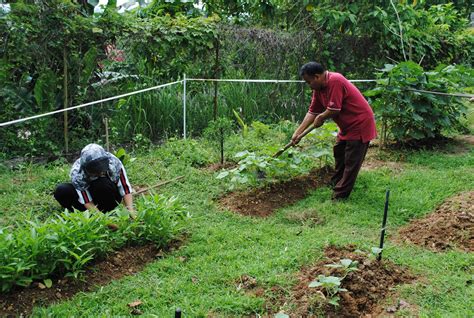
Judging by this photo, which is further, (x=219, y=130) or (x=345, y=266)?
(x=219, y=130)

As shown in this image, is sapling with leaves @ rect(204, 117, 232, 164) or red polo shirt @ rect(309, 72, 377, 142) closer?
red polo shirt @ rect(309, 72, 377, 142)

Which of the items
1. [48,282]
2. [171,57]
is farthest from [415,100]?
[48,282]

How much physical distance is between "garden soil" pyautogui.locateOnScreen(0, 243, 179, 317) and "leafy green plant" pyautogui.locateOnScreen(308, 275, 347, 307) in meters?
1.55

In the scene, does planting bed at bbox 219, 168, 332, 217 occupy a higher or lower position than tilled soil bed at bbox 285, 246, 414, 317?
lower

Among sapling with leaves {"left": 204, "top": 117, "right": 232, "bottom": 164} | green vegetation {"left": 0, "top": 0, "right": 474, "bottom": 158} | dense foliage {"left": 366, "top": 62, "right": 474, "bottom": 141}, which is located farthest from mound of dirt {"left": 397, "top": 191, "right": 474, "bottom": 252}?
sapling with leaves {"left": 204, "top": 117, "right": 232, "bottom": 164}

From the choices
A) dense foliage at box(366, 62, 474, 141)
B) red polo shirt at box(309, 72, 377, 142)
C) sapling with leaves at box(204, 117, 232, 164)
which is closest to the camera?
red polo shirt at box(309, 72, 377, 142)

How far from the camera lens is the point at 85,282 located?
12.3 ft

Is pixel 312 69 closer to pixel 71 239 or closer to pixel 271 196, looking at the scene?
pixel 271 196

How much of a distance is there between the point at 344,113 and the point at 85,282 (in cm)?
325

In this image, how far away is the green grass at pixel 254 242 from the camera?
3479mm

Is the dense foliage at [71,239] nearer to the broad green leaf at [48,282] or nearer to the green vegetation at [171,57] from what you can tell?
the broad green leaf at [48,282]

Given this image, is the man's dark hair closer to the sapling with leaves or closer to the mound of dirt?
the sapling with leaves

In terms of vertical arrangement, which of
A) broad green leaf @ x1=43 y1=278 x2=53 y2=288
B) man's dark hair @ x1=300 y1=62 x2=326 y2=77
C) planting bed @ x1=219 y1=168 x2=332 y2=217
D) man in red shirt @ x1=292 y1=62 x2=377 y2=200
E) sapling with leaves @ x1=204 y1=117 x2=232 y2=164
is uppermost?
man's dark hair @ x1=300 y1=62 x2=326 y2=77

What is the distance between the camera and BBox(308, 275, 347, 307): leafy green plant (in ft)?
10.6
